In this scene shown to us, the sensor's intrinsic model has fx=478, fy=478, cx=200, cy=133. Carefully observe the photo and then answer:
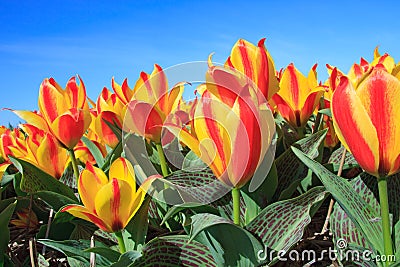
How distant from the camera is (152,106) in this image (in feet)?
3.32

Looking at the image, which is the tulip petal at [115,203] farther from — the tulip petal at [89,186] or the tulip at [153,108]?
the tulip at [153,108]

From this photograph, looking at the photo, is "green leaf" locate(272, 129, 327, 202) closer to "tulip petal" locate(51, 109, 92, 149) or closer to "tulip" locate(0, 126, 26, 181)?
"tulip petal" locate(51, 109, 92, 149)

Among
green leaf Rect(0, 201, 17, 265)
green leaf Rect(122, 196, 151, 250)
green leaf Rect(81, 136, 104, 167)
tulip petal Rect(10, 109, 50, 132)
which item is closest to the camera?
green leaf Rect(122, 196, 151, 250)

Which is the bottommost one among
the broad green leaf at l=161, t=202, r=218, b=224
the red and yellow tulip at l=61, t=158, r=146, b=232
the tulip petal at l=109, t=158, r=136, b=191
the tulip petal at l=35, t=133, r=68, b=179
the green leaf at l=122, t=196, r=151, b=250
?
the green leaf at l=122, t=196, r=151, b=250

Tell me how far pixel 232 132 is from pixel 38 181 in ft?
1.92

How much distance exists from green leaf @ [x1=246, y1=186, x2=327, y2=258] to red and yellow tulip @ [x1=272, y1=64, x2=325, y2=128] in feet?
1.37

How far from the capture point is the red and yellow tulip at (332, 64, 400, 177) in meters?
0.65

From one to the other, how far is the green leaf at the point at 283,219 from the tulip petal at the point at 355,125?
0.30 ft

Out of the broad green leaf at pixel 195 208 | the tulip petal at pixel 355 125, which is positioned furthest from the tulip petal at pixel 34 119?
the tulip petal at pixel 355 125

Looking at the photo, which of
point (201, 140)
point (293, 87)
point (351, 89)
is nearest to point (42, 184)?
point (201, 140)

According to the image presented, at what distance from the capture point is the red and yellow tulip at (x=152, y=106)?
3.34ft

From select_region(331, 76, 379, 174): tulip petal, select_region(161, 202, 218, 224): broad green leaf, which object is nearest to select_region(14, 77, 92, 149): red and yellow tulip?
select_region(161, 202, 218, 224): broad green leaf

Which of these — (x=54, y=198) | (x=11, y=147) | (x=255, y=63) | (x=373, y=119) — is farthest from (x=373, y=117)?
(x=11, y=147)

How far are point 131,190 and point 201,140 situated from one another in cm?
17
